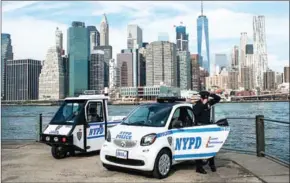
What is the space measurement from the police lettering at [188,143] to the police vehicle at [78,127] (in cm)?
361

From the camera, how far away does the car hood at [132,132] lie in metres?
8.18

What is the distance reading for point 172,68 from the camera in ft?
511

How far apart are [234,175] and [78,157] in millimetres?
5144

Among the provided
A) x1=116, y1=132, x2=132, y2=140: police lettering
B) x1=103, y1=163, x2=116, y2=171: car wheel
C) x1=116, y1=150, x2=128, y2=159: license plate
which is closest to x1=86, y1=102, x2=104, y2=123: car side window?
x1=103, y1=163, x2=116, y2=171: car wheel

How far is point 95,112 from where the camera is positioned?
11.8 m

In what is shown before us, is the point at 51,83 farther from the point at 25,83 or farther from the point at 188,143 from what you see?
the point at 188,143

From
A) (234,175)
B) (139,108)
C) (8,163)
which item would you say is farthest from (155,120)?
(8,163)

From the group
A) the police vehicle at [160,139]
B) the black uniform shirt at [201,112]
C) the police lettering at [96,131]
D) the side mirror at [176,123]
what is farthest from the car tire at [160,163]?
the police lettering at [96,131]

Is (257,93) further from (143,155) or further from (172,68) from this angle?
(143,155)

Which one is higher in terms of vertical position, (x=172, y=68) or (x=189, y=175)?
(x=172, y=68)

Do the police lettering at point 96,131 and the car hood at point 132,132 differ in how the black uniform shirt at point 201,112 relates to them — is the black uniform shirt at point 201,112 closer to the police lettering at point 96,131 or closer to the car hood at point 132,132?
the car hood at point 132,132

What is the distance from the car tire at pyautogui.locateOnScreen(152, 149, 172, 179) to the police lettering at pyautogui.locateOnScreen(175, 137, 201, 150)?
41 centimetres

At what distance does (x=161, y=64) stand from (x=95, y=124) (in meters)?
146

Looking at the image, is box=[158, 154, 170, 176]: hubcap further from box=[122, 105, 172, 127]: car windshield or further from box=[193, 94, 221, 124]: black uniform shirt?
box=[193, 94, 221, 124]: black uniform shirt
